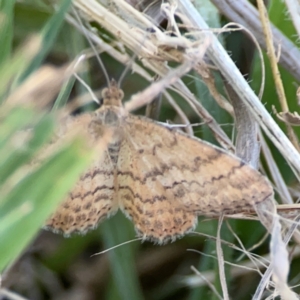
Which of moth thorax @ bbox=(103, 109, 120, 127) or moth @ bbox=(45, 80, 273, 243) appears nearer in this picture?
moth @ bbox=(45, 80, 273, 243)

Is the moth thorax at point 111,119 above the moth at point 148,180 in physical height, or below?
above

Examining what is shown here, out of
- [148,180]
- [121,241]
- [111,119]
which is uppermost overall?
[111,119]

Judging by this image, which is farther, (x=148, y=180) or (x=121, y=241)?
(x=121, y=241)

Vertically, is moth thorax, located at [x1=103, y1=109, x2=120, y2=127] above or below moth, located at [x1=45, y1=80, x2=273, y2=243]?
above

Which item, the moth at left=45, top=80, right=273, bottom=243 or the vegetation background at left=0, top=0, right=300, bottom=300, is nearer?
the moth at left=45, top=80, right=273, bottom=243

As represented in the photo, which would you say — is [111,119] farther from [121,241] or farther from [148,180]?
[121,241]

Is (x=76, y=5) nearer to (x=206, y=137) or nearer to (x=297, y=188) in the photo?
(x=206, y=137)

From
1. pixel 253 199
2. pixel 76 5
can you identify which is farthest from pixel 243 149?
pixel 76 5

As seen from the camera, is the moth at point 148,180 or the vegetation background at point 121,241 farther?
the vegetation background at point 121,241

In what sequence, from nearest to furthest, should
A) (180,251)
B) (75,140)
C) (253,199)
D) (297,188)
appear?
(75,140), (253,199), (297,188), (180,251)

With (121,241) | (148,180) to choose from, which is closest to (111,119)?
(148,180)

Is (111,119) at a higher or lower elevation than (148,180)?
higher
